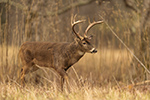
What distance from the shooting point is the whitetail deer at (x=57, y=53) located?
3.20 meters

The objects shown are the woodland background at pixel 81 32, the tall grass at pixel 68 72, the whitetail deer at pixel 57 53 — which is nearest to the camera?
the tall grass at pixel 68 72

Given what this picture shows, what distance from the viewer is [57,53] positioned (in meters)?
3.37

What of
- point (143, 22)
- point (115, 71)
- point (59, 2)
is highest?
point (59, 2)

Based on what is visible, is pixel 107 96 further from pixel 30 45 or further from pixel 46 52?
pixel 30 45

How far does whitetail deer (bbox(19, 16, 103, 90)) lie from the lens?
126 inches

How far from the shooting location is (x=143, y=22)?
4.58m

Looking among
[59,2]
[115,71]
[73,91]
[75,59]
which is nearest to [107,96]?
[73,91]

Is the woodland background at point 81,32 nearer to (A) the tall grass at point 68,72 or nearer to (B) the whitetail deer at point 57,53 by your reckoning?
(A) the tall grass at point 68,72

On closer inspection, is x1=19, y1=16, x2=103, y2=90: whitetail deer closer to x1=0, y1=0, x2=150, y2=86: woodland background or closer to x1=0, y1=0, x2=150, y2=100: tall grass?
x1=0, y1=0, x2=150, y2=100: tall grass

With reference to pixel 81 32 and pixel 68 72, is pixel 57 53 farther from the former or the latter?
pixel 81 32

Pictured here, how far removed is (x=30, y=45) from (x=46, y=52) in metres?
0.32

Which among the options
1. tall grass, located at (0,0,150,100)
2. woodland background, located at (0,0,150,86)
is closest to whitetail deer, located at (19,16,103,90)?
tall grass, located at (0,0,150,100)

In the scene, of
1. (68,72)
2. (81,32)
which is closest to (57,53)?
(68,72)

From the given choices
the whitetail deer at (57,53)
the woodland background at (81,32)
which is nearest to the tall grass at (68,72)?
the woodland background at (81,32)
